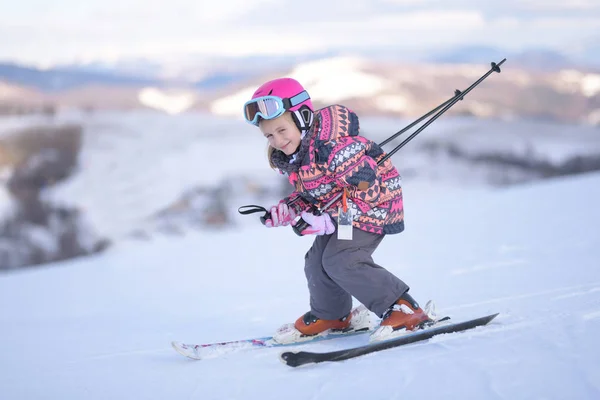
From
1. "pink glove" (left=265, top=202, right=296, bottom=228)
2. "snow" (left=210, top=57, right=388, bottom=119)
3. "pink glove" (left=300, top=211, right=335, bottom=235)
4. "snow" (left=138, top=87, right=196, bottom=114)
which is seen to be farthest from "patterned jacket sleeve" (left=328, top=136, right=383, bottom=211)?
"snow" (left=138, top=87, right=196, bottom=114)

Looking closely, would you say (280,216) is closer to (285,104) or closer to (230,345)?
(285,104)

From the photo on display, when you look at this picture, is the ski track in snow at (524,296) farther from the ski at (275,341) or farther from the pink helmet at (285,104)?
the pink helmet at (285,104)

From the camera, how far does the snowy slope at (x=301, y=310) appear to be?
179 cm

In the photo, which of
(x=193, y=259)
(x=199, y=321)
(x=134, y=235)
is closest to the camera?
(x=199, y=321)

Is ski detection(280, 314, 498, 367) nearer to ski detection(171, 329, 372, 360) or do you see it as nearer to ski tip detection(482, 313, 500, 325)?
ski tip detection(482, 313, 500, 325)

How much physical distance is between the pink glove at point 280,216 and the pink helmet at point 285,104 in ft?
1.04

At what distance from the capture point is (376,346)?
6.81 ft

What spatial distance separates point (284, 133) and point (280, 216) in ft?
1.07

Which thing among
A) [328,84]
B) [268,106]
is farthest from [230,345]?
[328,84]

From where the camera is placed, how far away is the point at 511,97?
396 inches

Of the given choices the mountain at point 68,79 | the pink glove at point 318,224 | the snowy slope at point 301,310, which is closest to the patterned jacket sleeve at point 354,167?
the pink glove at point 318,224

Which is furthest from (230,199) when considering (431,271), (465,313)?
(465,313)

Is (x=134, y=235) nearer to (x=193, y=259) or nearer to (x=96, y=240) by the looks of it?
(x=96, y=240)

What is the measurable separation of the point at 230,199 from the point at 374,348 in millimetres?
8322
